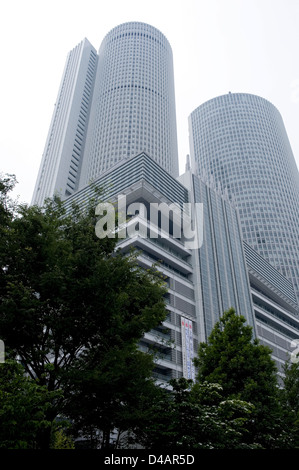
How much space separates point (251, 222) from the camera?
13750cm

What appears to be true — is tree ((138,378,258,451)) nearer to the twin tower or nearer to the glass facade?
the glass facade

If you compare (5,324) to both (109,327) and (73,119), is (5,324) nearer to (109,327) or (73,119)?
(109,327)

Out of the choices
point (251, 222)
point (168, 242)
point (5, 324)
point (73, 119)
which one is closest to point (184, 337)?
point (168, 242)

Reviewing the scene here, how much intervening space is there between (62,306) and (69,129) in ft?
413

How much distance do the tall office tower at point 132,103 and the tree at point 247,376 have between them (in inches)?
4163

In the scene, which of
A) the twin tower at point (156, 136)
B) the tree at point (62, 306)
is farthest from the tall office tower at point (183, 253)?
the twin tower at point (156, 136)

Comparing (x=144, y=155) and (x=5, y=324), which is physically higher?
(x=144, y=155)

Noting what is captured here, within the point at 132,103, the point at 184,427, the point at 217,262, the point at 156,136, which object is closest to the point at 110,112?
the point at 132,103

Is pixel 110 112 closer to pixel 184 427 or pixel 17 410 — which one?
pixel 184 427

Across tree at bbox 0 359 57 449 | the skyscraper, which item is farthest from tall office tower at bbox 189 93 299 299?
tree at bbox 0 359 57 449

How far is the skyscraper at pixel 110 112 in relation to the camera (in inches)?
4867

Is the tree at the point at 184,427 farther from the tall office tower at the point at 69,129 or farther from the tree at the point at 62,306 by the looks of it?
the tall office tower at the point at 69,129

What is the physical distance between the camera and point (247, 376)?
18.1 m
